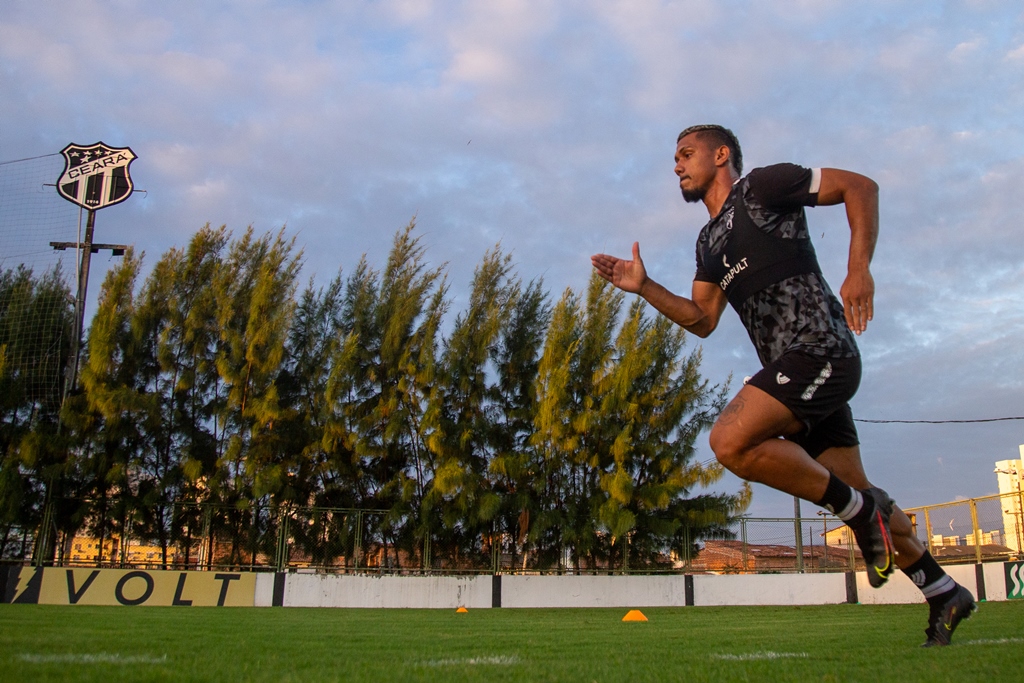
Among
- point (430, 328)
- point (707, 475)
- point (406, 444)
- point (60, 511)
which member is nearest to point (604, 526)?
point (707, 475)

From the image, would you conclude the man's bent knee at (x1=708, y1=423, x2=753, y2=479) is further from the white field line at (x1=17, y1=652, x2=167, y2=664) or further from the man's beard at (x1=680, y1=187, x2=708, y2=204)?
the white field line at (x1=17, y1=652, x2=167, y2=664)

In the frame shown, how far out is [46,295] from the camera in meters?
17.2

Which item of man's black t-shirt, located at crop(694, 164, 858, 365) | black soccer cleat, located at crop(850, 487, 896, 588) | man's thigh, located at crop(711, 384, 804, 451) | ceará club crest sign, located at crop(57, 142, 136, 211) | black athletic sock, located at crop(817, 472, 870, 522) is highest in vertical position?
ceará club crest sign, located at crop(57, 142, 136, 211)

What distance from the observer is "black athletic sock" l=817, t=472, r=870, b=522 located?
2.99 meters

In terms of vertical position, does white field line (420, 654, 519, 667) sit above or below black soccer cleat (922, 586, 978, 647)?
below

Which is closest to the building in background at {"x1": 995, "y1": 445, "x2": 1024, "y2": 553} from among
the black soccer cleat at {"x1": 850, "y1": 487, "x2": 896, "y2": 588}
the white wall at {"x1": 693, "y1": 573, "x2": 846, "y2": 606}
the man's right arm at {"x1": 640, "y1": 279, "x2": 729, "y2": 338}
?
the white wall at {"x1": 693, "y1": 573, "x2": 846, "y2": 606}

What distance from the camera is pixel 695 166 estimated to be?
11.9ft

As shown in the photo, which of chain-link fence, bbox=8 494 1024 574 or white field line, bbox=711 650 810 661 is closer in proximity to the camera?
white field line, bbox=711 650 810 661

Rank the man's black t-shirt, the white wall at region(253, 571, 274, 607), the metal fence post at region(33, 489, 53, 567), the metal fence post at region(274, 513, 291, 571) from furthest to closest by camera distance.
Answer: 1. the metal fence post at region(274, 513, 291, 571)
2. the metal fence post at region(33, 489, 53, 567)
3. the white wall at region(253, 571, 274, 607)
4. the man's black t-shirt

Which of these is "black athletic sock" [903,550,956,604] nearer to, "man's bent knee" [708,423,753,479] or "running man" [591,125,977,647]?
"running man" [591,125,977,647]

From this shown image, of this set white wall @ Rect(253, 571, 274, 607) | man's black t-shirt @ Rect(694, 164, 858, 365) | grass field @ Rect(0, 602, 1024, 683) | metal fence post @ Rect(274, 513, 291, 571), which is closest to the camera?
grass field @ Rect(0, 602, 1024, 683)

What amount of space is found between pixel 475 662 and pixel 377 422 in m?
15.3

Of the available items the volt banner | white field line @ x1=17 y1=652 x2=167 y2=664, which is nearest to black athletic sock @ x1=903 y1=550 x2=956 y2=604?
white field line @ x1=17 y1=652 x2=167 y2=664

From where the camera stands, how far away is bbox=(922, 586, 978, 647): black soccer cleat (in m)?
3.37
